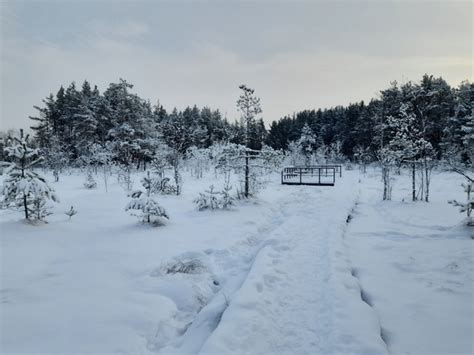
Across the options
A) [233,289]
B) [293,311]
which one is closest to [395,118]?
[233,289]

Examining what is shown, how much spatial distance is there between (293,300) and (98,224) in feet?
21.8

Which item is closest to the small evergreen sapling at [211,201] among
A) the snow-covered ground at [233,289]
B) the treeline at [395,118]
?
the snow-covered ground at [233,289]

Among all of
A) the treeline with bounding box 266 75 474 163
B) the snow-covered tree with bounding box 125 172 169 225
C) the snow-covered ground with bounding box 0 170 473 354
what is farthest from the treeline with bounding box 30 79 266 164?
the snow-covered ground with bounding box 0 170 473 354

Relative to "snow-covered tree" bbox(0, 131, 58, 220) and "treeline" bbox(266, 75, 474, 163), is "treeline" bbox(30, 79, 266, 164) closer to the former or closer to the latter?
"treeline" bbox(266, 75, 474, 163)

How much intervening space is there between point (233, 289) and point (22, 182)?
247 inches

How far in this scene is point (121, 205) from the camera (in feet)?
39.3

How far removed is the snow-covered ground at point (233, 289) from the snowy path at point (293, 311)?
21mm

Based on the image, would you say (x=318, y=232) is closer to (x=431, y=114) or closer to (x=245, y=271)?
(x=245, y=271)

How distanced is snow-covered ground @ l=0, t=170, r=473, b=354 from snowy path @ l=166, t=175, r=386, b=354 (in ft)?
0.07

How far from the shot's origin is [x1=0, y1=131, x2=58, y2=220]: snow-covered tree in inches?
294

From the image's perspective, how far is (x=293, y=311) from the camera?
4.19m

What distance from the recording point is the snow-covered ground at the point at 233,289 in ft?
11.5

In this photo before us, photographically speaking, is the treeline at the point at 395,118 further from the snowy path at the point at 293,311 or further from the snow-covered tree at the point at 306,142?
the snowy path at the point at 293,311

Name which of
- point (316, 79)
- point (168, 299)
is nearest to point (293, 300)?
point (168, 299)
